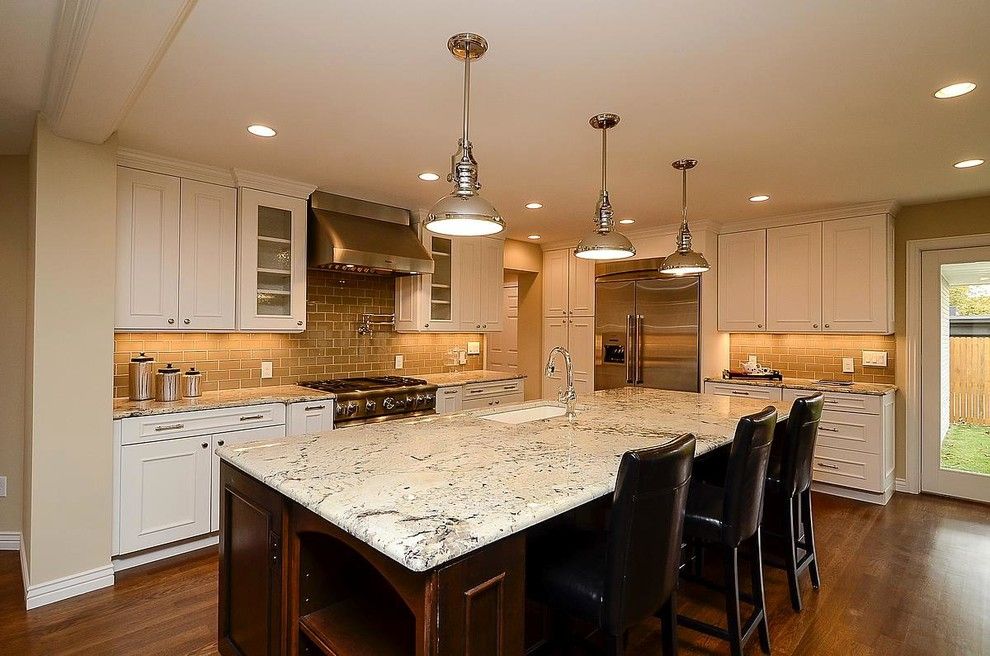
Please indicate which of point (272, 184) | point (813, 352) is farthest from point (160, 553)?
point (813, 352)

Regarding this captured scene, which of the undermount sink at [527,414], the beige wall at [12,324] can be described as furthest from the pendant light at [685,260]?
the beige wall at [12,324]

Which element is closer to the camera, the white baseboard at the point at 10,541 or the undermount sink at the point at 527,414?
the undermount sink at the point at 527,414

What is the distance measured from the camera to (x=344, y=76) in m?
2.23

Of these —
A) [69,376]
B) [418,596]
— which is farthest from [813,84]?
[69,376]

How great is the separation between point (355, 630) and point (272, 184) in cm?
311

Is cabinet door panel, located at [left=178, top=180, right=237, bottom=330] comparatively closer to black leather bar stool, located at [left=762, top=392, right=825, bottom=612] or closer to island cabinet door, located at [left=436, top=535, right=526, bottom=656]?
island cabinet door, located at [left=436, top=535, right=526, bottom=656]

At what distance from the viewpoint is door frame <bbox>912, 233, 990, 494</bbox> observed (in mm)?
4430

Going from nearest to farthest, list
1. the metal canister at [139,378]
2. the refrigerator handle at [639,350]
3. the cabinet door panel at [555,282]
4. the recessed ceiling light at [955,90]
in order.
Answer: the recessed ceiling light at [955,90] < the metal canister at [139,378] < the refrigerator handle at [639,350] < the cabinet door panel at [555,282]

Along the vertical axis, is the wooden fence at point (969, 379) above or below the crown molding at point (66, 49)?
below

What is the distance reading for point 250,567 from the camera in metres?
1.82

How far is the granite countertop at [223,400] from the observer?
9.74 ft

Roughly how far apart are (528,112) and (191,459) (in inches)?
108

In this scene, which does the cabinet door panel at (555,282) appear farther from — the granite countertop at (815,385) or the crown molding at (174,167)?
the crown molding at (174,167)

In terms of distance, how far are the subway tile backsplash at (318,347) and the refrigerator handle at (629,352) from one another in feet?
5.60
